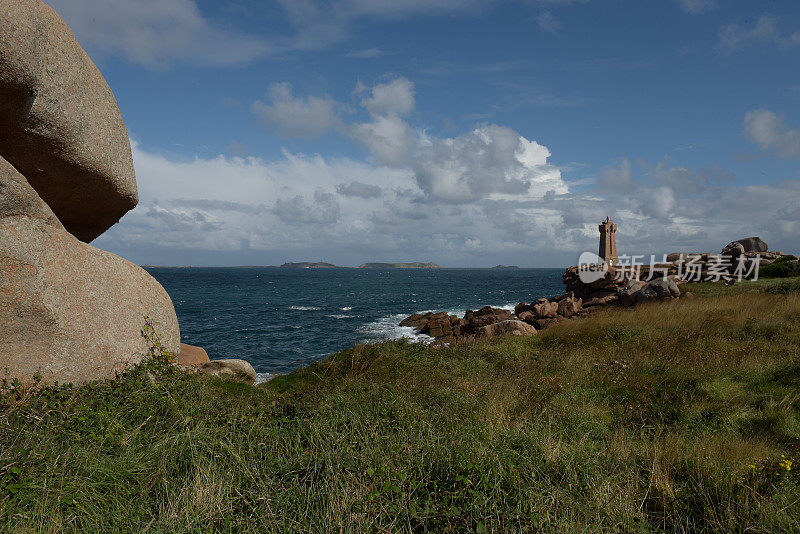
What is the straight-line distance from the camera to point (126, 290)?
8016 millimetres

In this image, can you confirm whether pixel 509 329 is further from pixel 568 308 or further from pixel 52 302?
pixel 52 302

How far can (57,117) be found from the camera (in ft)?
21.1

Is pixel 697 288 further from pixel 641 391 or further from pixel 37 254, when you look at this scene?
pixel 37 254

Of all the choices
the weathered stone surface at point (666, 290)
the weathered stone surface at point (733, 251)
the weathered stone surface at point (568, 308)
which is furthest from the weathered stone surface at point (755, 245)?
the weathered stone surface at point (666, 290)

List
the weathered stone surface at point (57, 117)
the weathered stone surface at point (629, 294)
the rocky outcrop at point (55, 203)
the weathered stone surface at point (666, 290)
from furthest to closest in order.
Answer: the weathered stone surface at point (629, 294)
the weathered stone surface at point (666, 290)
the rocky outcrop at point (55, 203)
the weathered stone surface at point (57, 117)

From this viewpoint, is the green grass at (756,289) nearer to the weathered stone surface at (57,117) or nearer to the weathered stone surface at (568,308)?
the weathered stone surface at (568,308)

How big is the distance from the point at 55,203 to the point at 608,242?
1610 inches

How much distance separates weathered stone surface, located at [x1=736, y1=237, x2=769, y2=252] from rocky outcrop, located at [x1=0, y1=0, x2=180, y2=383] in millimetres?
40980

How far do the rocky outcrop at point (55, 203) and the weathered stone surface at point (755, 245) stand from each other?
40980 millimetres

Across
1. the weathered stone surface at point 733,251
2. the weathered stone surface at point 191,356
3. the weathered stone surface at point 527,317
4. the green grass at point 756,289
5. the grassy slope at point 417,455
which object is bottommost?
the weathered stone surface at point 527,317

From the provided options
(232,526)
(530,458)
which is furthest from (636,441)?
(232,526)

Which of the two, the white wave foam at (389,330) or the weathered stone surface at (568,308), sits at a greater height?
the weathered stone surface at (568,308)

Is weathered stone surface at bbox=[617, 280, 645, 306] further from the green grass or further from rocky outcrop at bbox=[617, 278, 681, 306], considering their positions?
the green grass

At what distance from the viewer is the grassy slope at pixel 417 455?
12.1ft
